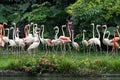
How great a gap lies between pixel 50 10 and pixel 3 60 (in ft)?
27.5

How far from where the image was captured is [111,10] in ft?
80.2

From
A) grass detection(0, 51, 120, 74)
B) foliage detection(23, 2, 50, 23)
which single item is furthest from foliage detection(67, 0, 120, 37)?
grass detection(0, 51, 120, 74)

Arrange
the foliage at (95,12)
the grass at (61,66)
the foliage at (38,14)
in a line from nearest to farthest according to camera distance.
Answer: the grass at (61,66), the foliage at (95,12), the foliage at (38,14)

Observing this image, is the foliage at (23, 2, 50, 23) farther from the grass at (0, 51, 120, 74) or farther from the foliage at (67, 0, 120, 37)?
the grass at (0, 51, 120, 74)

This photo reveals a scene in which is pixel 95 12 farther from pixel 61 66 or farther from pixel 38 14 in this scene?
pixel 61 66

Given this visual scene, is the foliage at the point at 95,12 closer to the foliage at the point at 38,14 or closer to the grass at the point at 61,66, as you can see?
the foliage at the point at 38,14

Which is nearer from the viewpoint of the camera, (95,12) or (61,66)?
(61,66)

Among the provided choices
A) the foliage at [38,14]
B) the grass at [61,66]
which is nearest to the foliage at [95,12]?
the foliage at [38,14]

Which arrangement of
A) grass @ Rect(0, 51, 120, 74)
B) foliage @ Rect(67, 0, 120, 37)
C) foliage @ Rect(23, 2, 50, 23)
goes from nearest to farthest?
grass @ Rect(0, 51, 120, 74)
foliage @ Rect(67, 0, 120, 37)
foliage @ Rect(23, 2, 50, 23)

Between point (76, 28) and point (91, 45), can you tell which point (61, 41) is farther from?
point (76, 28)

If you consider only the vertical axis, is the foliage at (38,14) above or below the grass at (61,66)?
above

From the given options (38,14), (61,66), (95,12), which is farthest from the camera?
(38,14)

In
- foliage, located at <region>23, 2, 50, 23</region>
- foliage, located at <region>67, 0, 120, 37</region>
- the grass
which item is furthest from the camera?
foliage, located at <region>23, 2, 50, 23</region>

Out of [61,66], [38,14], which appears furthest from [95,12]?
[61,66]
